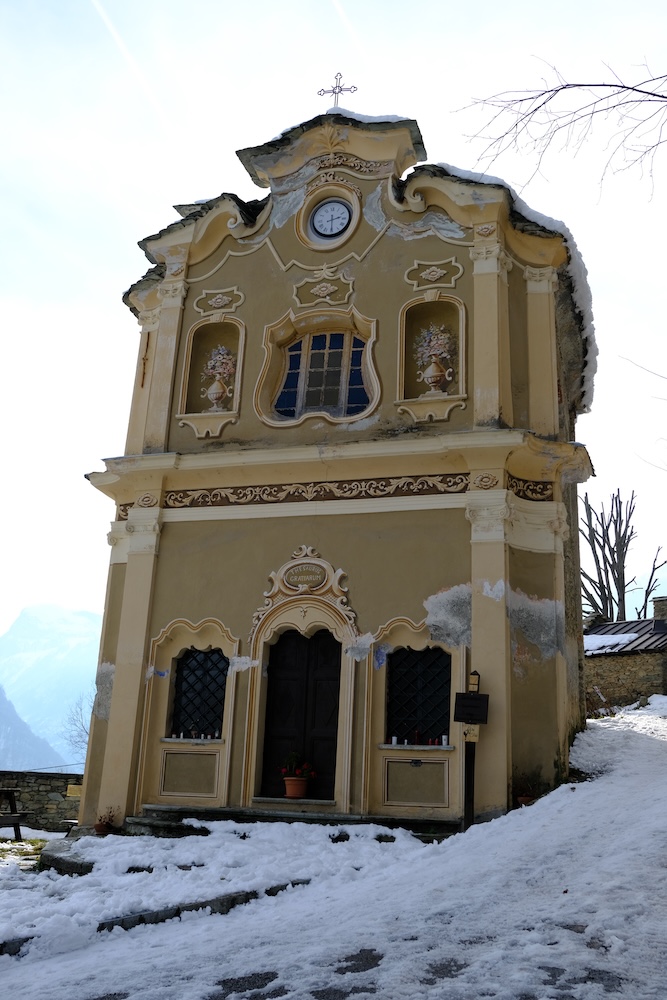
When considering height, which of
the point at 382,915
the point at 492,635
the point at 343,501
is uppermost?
the point at 343,501

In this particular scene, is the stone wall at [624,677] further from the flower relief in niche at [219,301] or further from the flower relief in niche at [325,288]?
the flower relief in niche at [219,301]

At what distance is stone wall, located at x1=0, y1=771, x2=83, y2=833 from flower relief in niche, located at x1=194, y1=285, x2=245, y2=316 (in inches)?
355

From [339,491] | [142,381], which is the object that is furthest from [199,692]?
[142,381]

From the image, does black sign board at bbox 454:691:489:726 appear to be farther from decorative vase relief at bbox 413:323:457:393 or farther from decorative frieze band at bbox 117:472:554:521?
decorative vase relief at bbox 413:323:457:393

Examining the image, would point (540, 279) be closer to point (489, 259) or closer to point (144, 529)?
point (489, 259)

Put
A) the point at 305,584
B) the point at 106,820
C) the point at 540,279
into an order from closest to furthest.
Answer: the point at 106,820, the point at 305,584, the point at 540,279

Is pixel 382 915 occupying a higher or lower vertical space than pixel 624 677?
lower

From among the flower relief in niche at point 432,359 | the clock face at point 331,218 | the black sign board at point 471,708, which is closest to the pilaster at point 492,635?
the black sign board at point 471,708

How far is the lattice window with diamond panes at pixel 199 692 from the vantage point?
1276cm

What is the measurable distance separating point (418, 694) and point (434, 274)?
596cm

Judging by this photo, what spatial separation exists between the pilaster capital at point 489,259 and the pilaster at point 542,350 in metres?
0.54

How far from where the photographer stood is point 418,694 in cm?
1190

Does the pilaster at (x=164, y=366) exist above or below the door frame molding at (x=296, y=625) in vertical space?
above

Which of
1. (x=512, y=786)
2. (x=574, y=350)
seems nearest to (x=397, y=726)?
(x=512, y=786)
